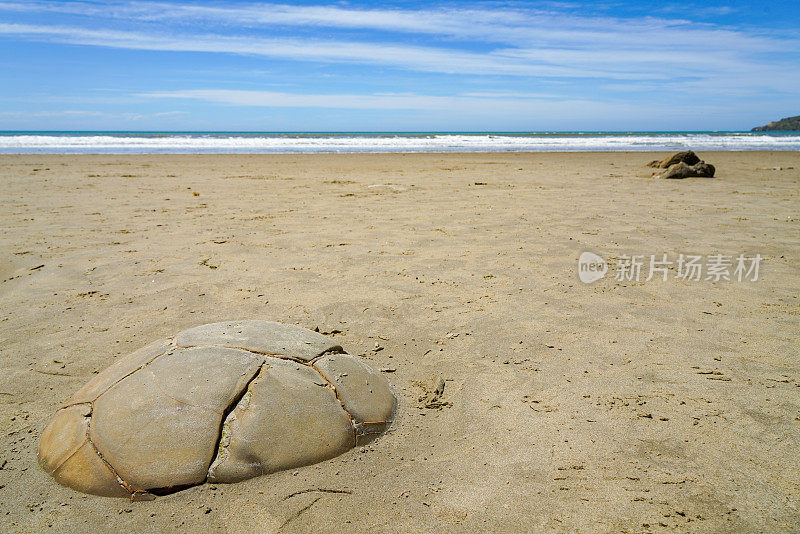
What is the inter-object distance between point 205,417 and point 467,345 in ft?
5.38

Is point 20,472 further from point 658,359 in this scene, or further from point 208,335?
point 658,359

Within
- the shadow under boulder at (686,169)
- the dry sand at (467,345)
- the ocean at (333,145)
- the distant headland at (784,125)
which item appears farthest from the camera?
the distant headland at (784,125)

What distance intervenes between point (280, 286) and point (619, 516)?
2943mm

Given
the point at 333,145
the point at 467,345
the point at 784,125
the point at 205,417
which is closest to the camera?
the point at 205,417

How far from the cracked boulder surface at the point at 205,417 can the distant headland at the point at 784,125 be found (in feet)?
249

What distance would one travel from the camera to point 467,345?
9.97ft

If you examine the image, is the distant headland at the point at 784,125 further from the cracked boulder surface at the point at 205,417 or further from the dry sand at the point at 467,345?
the cracked boulder surface at the point at 205,417

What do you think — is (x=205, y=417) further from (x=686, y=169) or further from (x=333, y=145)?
(x=333, y=145)

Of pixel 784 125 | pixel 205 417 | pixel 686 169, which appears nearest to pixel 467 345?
pixel 205 417

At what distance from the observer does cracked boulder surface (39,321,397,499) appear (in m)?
1.84

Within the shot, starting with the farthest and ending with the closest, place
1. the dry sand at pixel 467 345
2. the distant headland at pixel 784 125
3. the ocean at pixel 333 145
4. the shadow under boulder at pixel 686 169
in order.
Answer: the distant headland at pixel 784 125
the ocean at pixel 333 145
the shadow under boulder at pixel 686 169
the dry sand at pixel 467 345

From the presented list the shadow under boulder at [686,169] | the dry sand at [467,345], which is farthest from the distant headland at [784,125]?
the dry sand at [467,345]

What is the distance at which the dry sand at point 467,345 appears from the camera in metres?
1.78

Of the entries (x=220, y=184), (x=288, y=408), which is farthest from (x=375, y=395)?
(x=220, y=184)
